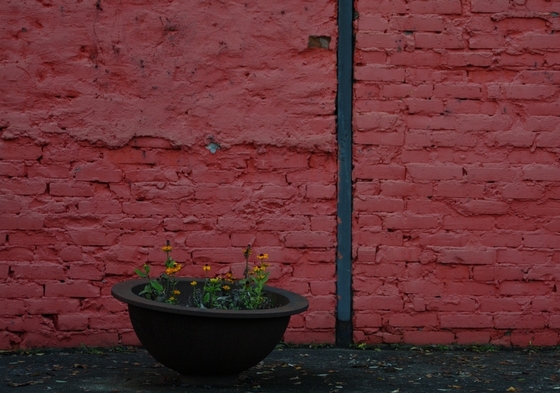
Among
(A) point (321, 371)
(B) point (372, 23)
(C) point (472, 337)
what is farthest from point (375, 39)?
(A) point (321, 371)

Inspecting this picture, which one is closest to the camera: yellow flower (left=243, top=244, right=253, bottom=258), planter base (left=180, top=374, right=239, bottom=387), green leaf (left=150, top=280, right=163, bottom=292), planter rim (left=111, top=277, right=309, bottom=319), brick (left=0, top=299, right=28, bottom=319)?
planter rim (left=111, top=277, right=309, bottom=319)

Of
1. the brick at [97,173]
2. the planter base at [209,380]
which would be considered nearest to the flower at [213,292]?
the planter base at [209,380]

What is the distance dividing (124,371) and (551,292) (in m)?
2.62

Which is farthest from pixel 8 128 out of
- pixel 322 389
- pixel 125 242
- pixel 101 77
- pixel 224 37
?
pixel 322 389

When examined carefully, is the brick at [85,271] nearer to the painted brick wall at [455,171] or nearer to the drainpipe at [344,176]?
the drainpipe at [344,176]

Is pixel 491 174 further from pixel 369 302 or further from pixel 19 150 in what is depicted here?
pixel 19 150

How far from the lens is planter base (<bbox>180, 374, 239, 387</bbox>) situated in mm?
3994

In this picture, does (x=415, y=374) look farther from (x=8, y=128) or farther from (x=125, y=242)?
(x=8, y=128)

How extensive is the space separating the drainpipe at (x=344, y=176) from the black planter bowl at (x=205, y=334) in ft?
3.74

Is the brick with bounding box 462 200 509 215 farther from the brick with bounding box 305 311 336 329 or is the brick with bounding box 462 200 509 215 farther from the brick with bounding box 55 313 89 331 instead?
the brick with bounding box 55 313 89 331

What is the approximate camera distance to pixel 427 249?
5.12 meters

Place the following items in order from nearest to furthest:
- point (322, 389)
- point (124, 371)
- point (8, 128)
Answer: point (322, 389) → point (124, 371) → point (8, 128)

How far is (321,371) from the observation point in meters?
4.48

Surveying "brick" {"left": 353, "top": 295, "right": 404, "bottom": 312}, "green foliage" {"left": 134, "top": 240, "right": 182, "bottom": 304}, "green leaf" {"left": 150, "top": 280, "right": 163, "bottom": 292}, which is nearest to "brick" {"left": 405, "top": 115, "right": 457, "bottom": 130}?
"brick" {"left": 353, "top": 295, "right": 404, "bottom": 312}
